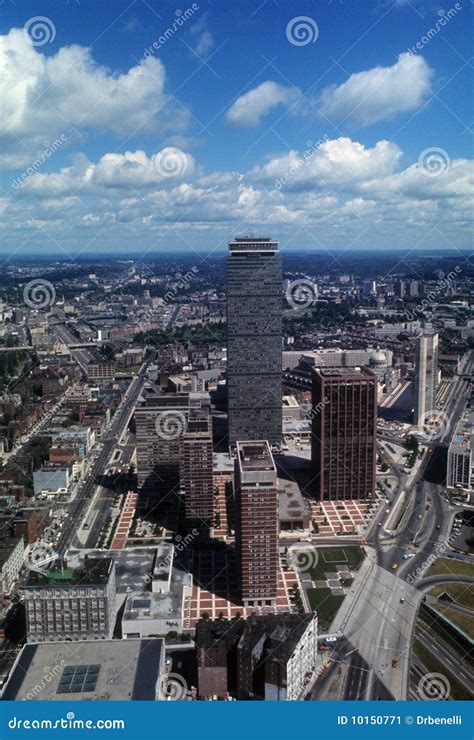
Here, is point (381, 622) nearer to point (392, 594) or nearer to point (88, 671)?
point (392, 594)

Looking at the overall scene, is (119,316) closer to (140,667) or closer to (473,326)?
(473,326)

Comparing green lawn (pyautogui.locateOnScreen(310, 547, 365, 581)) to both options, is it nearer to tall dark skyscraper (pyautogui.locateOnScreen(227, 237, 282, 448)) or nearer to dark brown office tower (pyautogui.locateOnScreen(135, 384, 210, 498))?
dark brown office tower (pyautogui.locateOnScreen(135, 384, 210, 498))

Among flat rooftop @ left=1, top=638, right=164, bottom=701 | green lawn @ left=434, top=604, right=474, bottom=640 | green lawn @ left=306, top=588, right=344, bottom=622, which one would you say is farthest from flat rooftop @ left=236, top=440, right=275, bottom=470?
flat rooftop @ left=1, top=638, right=164, bottom=701

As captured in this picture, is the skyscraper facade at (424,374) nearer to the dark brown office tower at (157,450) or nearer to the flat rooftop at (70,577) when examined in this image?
the dark brown office tower at (157,450)

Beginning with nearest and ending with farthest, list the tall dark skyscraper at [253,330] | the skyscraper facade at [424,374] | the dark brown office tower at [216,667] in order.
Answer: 1. the dark brown office tower at [216,667]
2. the tall dark skyscraper at [253,330]
3. the skyscraper facade at [424,374]

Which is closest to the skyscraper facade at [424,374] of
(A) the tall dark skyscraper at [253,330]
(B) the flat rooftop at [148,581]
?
(A) the tall dark skyscraper at [253,330]

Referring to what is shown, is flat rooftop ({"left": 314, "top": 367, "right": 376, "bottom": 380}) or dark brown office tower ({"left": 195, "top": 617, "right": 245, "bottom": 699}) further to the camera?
flat rooftop ({"left": 314, "top": 367, "right": 376, "bottom": 380})
